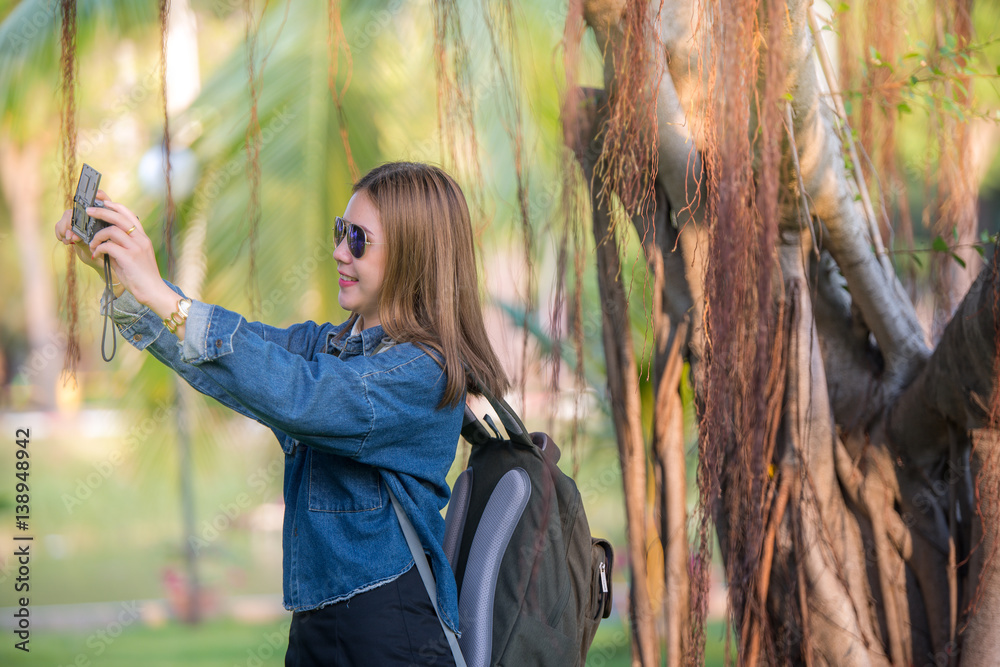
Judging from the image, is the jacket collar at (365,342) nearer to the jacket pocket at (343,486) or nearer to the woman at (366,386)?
the woman at (366,386)

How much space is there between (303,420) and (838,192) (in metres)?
1.39

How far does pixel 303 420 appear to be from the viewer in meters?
1.04

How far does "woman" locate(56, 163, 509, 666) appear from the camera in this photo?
41.0 inches

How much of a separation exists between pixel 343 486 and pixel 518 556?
292 millimetres

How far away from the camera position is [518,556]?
128 cm

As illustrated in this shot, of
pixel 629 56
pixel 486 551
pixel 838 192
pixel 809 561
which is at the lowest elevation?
pixel 809 561

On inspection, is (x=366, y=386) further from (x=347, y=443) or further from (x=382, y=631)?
(x=382, y=631)

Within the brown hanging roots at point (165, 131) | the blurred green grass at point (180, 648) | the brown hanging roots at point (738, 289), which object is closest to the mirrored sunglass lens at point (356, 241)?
the brown hanging roots at point (165, 131)

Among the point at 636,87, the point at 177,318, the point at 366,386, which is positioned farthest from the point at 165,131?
the point at 636,87

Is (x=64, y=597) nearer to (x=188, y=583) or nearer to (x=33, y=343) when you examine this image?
A: (x=188, y=583)

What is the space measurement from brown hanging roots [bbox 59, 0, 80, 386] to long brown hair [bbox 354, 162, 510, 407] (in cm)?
44

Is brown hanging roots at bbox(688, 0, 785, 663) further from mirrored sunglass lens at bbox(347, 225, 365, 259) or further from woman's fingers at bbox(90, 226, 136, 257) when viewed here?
woman's fingers at bbox(90, 226, 136, 257)

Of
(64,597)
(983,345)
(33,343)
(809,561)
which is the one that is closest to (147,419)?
(809,561)

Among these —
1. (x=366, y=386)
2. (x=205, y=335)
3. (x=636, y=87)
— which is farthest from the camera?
(x=636, y=87)
